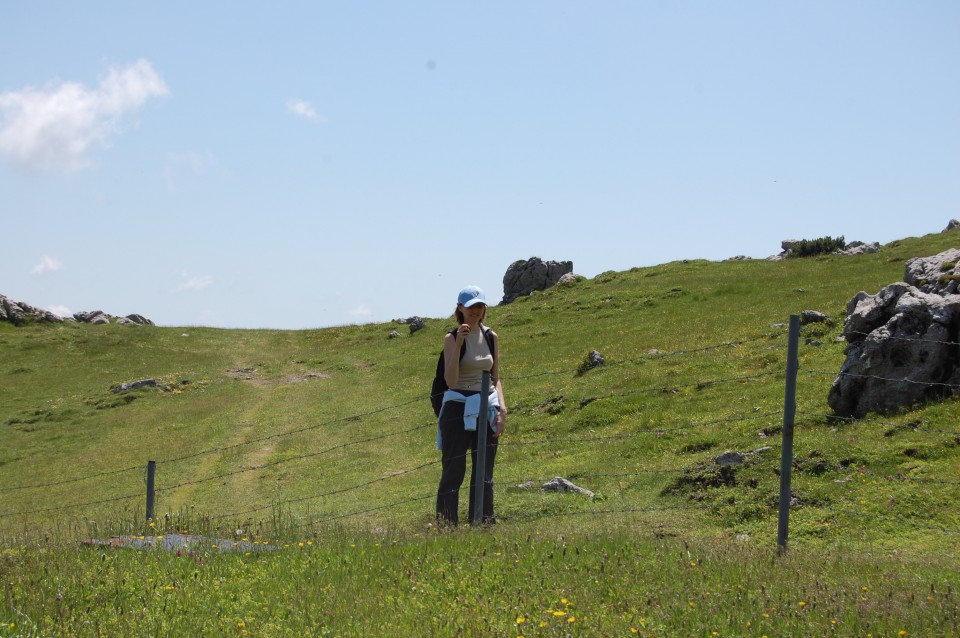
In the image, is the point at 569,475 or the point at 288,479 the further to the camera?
the point at 288,479

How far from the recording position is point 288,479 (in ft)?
81.0

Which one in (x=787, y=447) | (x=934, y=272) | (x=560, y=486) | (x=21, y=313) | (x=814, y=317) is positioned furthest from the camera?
(x=21, y=313)

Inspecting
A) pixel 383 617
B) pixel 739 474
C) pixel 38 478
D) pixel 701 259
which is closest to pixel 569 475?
pixel 739 474

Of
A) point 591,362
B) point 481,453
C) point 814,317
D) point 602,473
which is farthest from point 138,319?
point 481,453

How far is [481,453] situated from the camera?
36.9ft

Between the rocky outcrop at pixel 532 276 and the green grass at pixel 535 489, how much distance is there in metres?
12.3

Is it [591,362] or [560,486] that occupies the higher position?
[591,362]

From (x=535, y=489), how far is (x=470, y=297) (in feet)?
25.3

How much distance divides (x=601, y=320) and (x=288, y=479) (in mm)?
22739

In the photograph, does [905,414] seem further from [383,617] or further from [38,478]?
[38,478]

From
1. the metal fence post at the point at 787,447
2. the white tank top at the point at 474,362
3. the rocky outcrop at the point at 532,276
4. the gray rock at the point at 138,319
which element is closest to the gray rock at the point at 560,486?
the white tank top at the point at 474,362

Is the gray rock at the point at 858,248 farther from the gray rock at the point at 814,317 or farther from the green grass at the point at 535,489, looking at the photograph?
the gray rock at the point at 814,317

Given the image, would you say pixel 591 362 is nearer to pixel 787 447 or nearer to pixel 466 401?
pixel 466 401

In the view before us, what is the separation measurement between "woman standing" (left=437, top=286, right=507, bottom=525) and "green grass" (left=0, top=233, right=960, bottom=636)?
833 mm
